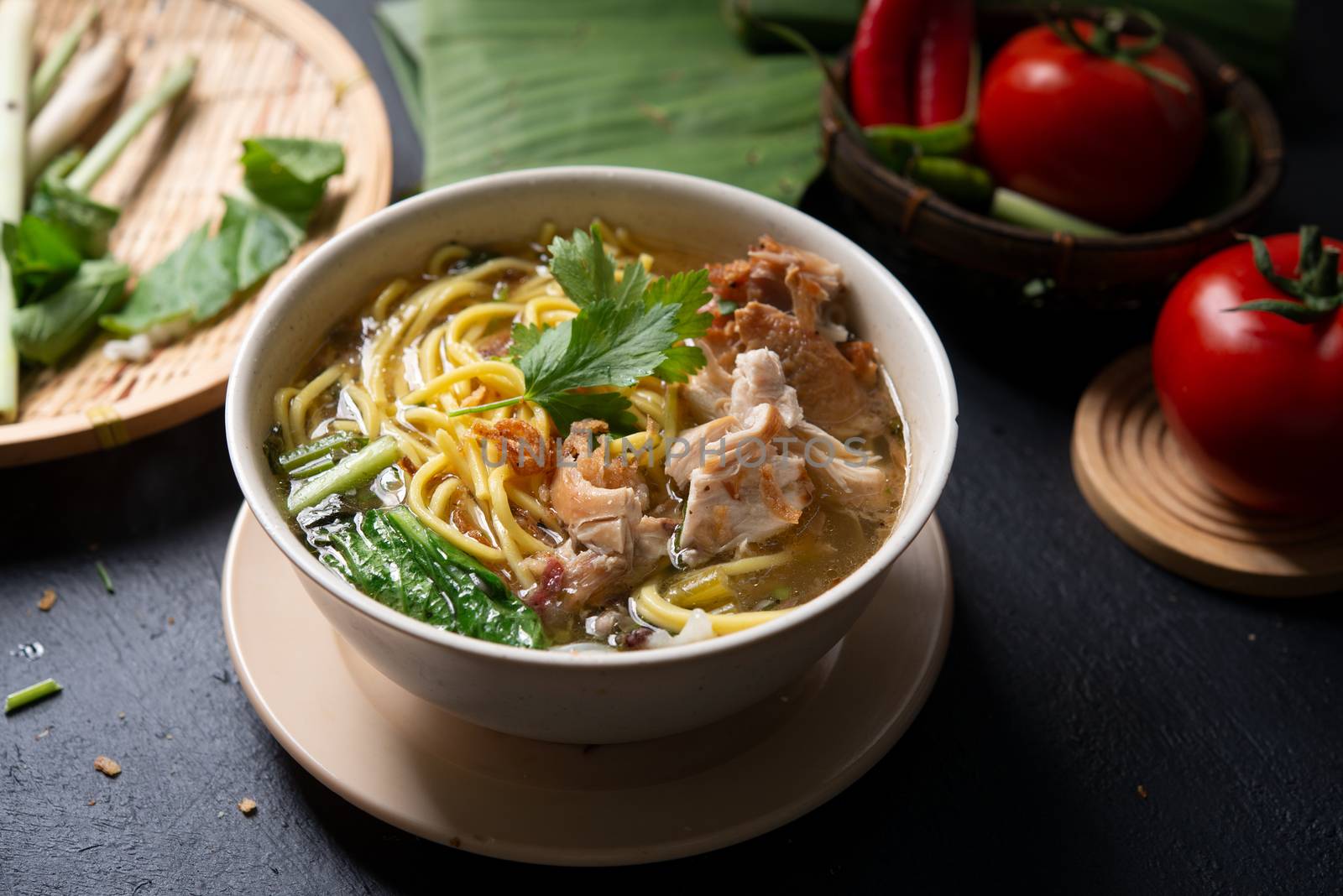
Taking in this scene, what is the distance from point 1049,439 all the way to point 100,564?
3.17m

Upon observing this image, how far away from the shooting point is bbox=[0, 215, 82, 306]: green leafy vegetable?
13.0ft

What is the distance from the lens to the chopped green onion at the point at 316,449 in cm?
291

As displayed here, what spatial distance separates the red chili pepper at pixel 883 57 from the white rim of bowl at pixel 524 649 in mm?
1464

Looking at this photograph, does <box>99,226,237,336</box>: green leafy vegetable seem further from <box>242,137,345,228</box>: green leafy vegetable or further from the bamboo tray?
<box>242,137,345,228</box>: green leafy vegetable

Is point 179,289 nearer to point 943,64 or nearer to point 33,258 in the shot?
point 33,258

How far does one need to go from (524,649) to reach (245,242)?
2.42m

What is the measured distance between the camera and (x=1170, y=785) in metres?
3.07

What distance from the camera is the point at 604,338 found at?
2898mm

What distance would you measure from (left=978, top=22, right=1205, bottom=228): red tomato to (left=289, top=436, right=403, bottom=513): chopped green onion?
2719mm

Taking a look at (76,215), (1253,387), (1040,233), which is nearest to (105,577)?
(76,215)

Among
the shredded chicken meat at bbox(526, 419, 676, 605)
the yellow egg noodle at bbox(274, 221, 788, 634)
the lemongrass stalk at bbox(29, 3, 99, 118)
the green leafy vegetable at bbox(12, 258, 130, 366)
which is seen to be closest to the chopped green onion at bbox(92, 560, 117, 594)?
the green leafy vegetable at bbox(12, 258, 130, 366)

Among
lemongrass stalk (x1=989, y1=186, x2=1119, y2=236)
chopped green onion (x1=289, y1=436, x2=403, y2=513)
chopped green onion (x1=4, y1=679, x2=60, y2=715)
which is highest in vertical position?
chopped green onion (x1=289, y1=436, x2=403, y2=513)

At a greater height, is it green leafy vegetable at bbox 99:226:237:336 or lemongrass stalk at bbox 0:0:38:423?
lemongrass stalk at bbox 0:0:38:423

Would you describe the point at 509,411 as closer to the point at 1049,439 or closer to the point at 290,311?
the point at 290,311
